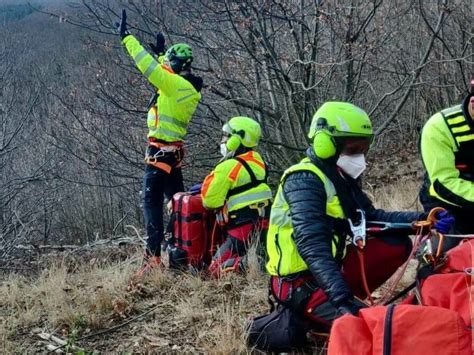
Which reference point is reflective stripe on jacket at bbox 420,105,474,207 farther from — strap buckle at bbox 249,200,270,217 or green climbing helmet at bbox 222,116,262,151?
green climbing helmet at bbox 222,116,262,151

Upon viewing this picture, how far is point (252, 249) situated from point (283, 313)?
1733mm

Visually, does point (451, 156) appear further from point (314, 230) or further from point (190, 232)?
point (190, 232)

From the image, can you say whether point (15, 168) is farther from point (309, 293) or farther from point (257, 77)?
point (309, 293)

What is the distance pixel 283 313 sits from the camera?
3.63 m

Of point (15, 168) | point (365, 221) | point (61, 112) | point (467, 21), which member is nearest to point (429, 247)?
point (365, 221)

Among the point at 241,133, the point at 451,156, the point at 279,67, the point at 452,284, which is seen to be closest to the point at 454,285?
the point at 452,284

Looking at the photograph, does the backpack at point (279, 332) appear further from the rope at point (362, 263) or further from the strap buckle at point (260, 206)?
the strap buckle at point (260, 206)

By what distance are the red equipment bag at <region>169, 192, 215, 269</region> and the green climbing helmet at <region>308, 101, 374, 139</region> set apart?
257 cm

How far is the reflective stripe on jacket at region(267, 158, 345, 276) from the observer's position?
3.50 m

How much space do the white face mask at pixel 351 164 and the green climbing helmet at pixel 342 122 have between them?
133mm

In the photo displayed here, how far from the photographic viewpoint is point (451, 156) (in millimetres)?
4215

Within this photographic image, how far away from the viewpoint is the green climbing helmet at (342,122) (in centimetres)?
353

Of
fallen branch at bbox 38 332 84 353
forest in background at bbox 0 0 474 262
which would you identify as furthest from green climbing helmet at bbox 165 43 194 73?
fallen branch at bbox 38 332 84 353

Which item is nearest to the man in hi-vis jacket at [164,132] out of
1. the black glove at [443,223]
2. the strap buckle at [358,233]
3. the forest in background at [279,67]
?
the forest in background at [279,67]
